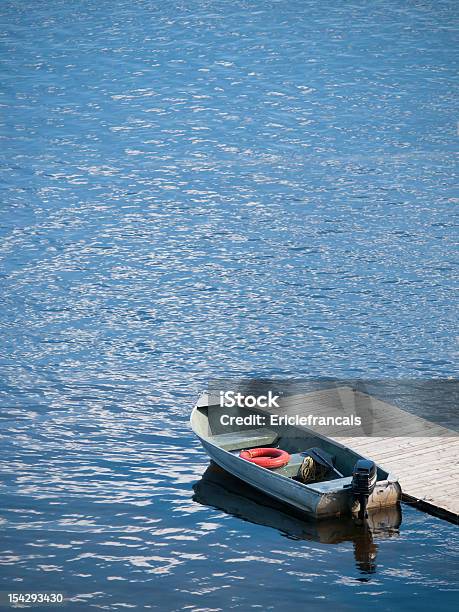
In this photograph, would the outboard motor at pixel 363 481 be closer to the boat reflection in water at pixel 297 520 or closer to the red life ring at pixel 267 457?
the boat reflection in water at pixel 297 520

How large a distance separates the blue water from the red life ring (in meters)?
1.17

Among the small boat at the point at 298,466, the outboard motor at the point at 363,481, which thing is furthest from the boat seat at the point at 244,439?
the outboard motor at the point at 363,481

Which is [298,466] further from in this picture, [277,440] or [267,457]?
[277,440]

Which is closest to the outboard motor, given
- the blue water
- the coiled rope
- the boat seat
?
the blue water

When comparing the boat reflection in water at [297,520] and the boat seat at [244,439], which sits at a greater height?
the boat seat at [244,439]

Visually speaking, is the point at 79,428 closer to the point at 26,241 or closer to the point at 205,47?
the point at 26,241

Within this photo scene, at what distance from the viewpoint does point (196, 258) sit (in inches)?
1577

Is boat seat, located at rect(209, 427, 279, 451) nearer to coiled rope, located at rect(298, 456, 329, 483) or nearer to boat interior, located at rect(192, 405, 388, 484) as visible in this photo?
boat interior, located at rect(192, 405, 388, 484)

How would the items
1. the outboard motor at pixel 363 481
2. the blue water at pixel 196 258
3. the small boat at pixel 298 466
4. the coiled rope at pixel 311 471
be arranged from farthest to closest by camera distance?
the coiled rope at pixel 311 471 → the small boat at pixel 298 466 → the blue water at pixel 196 258 → the outboard motor at pixel 363 481

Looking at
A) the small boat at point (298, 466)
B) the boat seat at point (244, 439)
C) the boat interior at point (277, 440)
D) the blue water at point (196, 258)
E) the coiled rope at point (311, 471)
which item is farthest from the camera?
the boat seat at point (244, 439)

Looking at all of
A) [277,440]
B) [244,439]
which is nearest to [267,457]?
[244,439]

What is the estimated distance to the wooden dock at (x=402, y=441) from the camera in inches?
882

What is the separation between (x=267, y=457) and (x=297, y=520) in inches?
62.0

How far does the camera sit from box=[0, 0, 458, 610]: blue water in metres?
21.6
